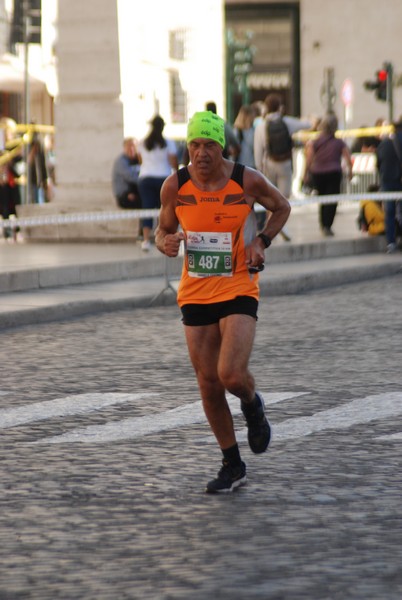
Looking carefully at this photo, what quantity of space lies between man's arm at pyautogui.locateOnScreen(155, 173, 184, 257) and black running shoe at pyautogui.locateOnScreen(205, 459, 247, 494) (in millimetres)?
920

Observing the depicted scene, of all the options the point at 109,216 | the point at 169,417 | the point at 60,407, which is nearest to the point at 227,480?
the point at 169,417

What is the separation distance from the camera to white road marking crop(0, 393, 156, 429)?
348 inches

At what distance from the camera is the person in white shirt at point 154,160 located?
19609mm

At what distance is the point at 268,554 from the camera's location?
5.59 m

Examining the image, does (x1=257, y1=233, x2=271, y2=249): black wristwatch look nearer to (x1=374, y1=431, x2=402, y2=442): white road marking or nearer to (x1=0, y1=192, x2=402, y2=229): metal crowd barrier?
(x1=374, y1=431, x2=402, y2=442): white road marking

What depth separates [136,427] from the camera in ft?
27.8

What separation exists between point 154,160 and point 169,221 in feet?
41.2

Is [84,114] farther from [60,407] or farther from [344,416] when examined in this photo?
[344,416]

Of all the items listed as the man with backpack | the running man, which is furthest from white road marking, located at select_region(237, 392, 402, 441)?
the man with backpack

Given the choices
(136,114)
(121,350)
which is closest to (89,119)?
(136,114)

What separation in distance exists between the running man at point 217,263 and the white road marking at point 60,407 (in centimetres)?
190

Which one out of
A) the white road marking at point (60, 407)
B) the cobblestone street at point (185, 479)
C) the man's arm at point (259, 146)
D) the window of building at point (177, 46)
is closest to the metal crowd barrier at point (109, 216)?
the man's arm at point (259, 146)

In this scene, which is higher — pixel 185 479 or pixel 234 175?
pixel 234 175

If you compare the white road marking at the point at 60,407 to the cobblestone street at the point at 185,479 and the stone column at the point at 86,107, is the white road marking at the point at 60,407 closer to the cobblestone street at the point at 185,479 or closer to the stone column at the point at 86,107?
the cobblestone street at the point at 185,479
